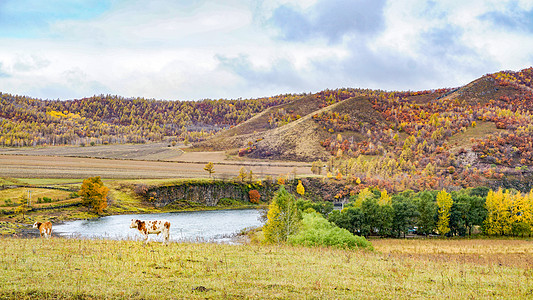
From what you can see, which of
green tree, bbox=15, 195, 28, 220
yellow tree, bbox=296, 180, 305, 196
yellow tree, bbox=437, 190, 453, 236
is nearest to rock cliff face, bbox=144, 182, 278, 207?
yellow tree, bbox=296, 180, 305, 196

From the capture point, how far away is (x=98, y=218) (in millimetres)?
105250

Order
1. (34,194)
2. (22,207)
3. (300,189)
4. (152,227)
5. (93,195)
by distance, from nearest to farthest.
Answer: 1. (152,227)
2. (22,207)
3. (34,194)
4. (93,195)
5. (300,189)

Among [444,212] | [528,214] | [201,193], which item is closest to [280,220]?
[444,212]

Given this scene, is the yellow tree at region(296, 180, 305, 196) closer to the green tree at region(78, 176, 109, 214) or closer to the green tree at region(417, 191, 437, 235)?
the green tree at region(78, 176, 109, 214)

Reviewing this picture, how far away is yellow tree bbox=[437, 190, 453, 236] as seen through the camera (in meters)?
85.2

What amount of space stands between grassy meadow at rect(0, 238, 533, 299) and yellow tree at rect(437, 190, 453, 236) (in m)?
69.1

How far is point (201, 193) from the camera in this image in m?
160

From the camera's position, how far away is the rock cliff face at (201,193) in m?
145

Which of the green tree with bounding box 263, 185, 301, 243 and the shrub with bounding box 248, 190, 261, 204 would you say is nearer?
the green tree with bounding box 263, 185, 301, 243

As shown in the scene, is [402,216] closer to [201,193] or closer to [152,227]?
[152,227]

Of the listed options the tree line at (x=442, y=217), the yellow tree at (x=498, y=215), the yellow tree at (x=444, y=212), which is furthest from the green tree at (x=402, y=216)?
the yellow tree at (x=498, y=215)

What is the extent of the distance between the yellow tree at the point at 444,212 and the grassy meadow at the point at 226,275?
227 feet

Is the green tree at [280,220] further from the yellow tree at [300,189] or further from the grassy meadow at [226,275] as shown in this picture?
the yellow tree at [300,189]

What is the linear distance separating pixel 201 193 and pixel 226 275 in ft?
484
